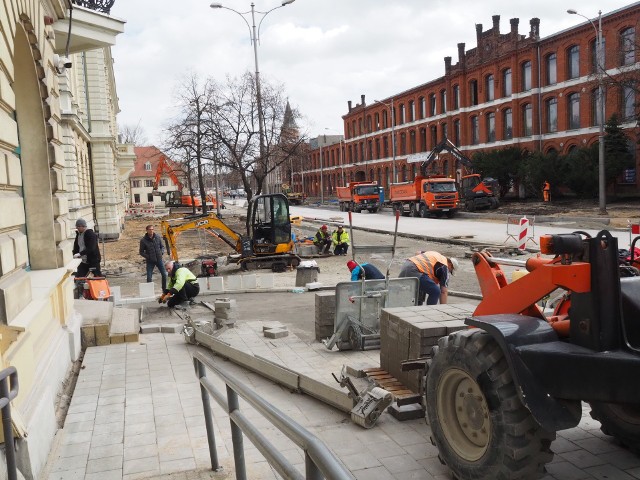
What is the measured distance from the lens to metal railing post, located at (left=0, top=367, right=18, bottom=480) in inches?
136

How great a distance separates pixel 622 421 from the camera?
436 centimetres

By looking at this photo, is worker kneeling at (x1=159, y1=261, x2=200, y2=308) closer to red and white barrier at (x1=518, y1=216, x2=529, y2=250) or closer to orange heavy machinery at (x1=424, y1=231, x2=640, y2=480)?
orange heavy machinery at (x1=424, y1=231, x2=640, y2=480)

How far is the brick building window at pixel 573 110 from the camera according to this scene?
41075mm

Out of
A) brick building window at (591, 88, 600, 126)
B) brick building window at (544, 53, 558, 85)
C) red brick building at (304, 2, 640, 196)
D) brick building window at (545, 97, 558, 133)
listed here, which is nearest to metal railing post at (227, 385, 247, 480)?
red brick building at (304, 2, 640, 196)

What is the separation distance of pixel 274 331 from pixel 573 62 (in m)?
39.1

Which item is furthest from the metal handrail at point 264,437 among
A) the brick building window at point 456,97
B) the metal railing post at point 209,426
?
the brick building window at point 456,97

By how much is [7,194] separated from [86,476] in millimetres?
2462

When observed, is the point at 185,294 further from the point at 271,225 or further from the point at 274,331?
the point at 271,225

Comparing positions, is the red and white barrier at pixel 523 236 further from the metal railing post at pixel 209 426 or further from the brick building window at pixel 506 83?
the brick building window at pixel 506 83

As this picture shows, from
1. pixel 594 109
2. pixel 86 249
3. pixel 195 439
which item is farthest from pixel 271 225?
pixel 594 109

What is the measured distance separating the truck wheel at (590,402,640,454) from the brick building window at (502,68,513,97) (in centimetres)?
4559

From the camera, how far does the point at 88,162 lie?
30.2 meters

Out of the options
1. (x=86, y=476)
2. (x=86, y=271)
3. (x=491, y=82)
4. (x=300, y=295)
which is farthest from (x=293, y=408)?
(x=491, y=82)

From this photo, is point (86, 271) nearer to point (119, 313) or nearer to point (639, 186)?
point (119, 313)
